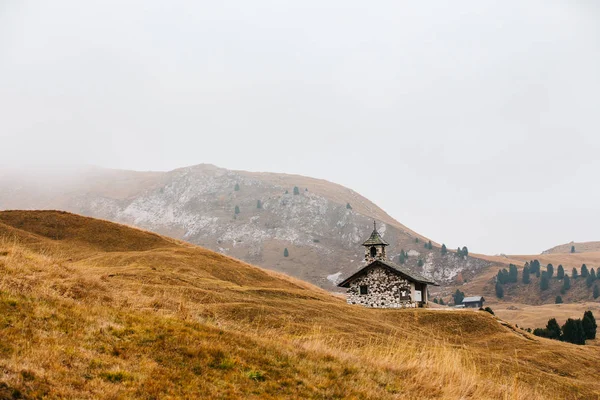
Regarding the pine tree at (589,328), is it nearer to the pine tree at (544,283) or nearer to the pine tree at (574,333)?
the pine tree at (574,333)

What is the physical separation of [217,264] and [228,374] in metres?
27.5

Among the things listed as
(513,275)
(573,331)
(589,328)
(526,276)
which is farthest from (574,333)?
(526,276)

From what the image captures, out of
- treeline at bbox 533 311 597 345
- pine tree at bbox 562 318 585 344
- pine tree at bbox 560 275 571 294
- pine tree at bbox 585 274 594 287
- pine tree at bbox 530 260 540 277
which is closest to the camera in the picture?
pine tree at bbox 562 318 585 344

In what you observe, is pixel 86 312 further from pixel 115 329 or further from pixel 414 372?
pixel 414 372

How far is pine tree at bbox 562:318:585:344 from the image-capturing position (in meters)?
57.5

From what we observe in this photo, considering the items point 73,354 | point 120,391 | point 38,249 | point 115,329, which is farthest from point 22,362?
point 38,249

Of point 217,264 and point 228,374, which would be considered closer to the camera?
point 228,374

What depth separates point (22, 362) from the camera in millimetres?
8477

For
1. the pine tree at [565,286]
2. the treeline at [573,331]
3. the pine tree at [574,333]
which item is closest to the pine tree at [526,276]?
the pine tree at [565,286]

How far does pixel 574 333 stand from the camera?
190 feet

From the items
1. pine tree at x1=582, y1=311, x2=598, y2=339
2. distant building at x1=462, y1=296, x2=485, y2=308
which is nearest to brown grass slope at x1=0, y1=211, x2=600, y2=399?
pine tree at x1=582, y1=311, x2=598, y2=339

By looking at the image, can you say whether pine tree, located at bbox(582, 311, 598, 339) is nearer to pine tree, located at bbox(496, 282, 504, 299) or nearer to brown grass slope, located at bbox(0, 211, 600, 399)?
brown grass slope, located at bbox(0, 211, 600, 399)

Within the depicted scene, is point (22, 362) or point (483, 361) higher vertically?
point (22, 362)

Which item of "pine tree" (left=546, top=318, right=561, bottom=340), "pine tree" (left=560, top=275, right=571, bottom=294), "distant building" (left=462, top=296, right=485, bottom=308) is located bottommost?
Result: "distant building" (left=462, top=296, right=485, bottom=308)
